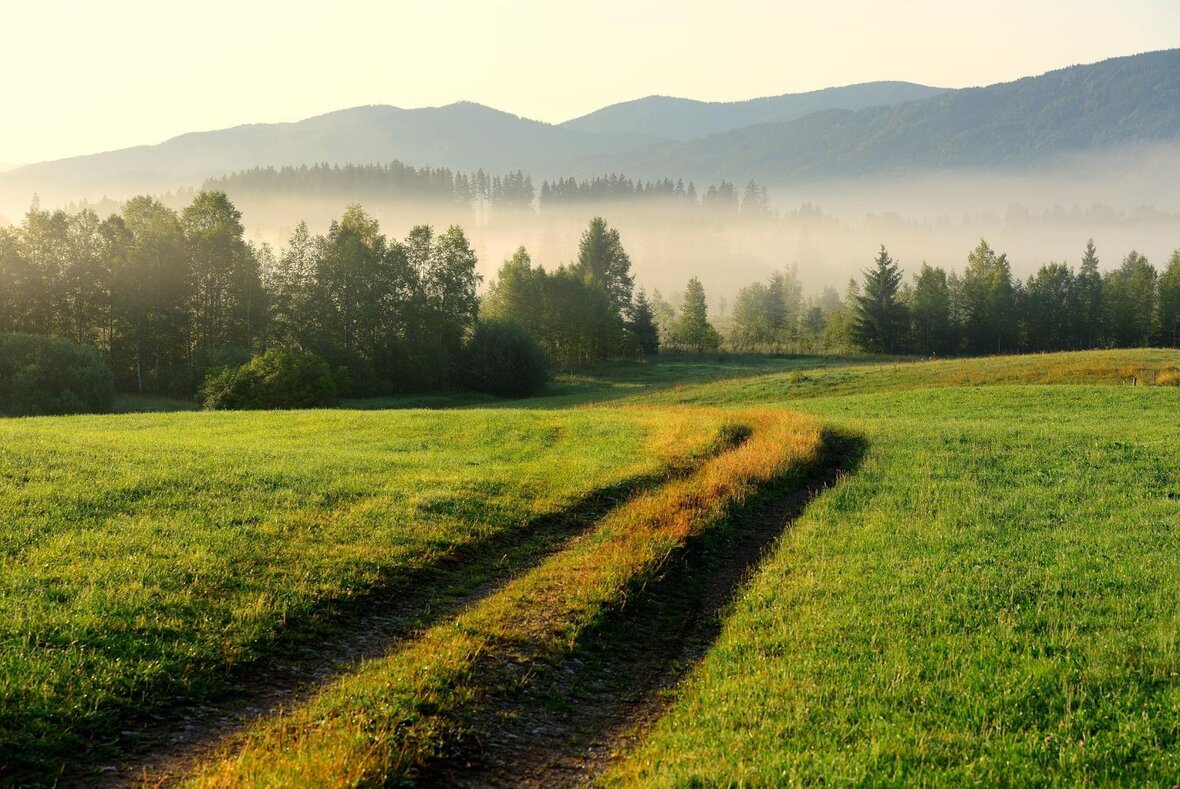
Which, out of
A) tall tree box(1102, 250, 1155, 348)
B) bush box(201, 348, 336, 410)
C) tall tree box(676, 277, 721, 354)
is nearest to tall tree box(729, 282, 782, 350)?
tall tree box(676, 277, 721, 354)

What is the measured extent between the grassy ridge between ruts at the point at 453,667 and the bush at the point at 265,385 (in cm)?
4957

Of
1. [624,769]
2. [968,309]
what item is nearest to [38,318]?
[624,769]

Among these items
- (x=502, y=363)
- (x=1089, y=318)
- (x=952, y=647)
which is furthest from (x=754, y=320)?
(x=952, y=647)

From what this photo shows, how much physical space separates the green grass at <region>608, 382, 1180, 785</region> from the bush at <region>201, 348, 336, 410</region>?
5150cm

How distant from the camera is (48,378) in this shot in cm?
5991

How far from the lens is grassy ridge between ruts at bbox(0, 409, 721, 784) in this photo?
32.7 feet

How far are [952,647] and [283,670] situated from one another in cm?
973

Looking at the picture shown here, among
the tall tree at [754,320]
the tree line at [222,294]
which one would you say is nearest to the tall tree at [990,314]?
the tall tree at [754,320]

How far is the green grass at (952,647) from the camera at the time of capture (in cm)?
840

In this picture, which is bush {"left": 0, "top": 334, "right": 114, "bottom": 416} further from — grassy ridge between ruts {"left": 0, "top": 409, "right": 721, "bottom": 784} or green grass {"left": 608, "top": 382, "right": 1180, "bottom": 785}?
green grass {"left": 608, "top": 382, "right": 1180, "bottom": 785}

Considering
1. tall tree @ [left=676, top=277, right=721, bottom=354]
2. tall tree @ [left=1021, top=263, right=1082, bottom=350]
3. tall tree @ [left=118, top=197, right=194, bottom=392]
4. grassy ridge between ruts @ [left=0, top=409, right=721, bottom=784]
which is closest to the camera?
grassy ridge between ruts @ [left=0, top=409, right=721, bottom=784]

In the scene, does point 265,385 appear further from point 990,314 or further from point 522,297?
point 990,314

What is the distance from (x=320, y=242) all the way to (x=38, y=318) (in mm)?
28248

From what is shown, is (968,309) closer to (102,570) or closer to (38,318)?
(38,318)
